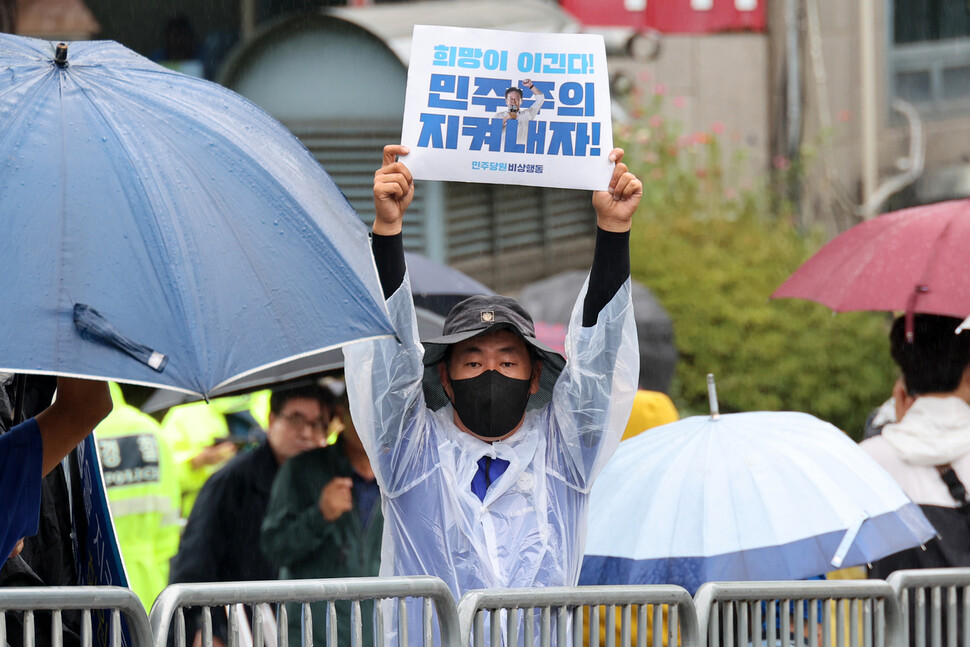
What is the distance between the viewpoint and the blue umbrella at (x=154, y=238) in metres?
2.57

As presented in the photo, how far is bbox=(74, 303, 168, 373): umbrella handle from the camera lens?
256 cm

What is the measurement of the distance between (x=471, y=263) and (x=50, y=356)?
8898mm

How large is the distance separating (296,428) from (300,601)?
115 inches

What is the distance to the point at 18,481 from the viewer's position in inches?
119

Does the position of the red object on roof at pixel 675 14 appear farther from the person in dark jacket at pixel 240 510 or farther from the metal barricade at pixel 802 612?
the metal barricade at pixel 802 612

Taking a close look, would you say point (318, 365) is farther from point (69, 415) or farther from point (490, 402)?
point (69, 415)

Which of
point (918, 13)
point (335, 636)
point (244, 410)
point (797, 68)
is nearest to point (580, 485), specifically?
point (335, 636)

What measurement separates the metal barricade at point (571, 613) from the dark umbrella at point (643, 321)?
2.79 meters

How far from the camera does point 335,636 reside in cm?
314

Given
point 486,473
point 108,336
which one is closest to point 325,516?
point 486,473

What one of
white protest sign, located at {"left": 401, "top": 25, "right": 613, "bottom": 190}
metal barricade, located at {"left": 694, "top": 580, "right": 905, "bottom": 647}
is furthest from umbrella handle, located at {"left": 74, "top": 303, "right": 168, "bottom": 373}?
metal barricade, located at {"left": 694, "top": 580, "right": 905, "bottom": 647}

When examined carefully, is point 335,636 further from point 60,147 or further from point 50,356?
point 60,147

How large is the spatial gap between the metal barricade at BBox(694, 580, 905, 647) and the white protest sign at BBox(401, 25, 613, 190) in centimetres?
113

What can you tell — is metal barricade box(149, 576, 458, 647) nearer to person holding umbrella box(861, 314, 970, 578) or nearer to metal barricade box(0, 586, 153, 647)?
metal barricade box(0, 586, 153, 647)
